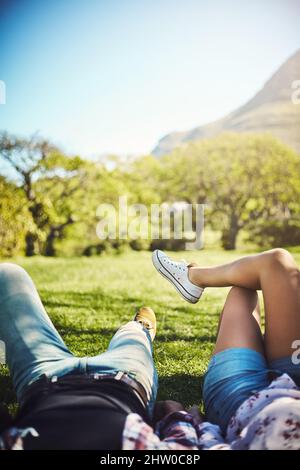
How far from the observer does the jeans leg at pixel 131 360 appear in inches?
53.0

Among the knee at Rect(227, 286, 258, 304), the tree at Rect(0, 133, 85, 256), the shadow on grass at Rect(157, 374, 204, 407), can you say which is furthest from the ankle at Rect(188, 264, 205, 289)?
the tree at Rect(0, 133, 85, 256)

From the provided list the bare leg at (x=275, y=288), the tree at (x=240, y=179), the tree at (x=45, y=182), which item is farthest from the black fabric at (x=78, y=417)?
the tree at (x=240, y=179)

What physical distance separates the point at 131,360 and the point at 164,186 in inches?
729

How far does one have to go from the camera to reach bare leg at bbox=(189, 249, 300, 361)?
62.0 inches

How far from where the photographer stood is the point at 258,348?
1.58 metres

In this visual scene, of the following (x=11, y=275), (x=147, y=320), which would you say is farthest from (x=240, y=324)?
(x=11, y=275)

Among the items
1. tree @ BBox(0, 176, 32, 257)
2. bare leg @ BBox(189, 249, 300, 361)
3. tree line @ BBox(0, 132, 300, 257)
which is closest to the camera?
bare leg @ BBox(189, 249, 300, 361)

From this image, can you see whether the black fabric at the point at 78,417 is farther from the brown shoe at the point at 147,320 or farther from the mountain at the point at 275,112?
the mountain at the point at 275,112

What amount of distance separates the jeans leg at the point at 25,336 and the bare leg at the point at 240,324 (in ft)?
2.11

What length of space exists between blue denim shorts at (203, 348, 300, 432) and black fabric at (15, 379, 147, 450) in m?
0.39

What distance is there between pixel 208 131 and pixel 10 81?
4942 centimetres

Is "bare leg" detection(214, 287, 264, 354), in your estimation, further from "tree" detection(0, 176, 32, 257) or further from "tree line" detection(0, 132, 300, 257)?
"tree line" detection(0, 132, 300, 257)
